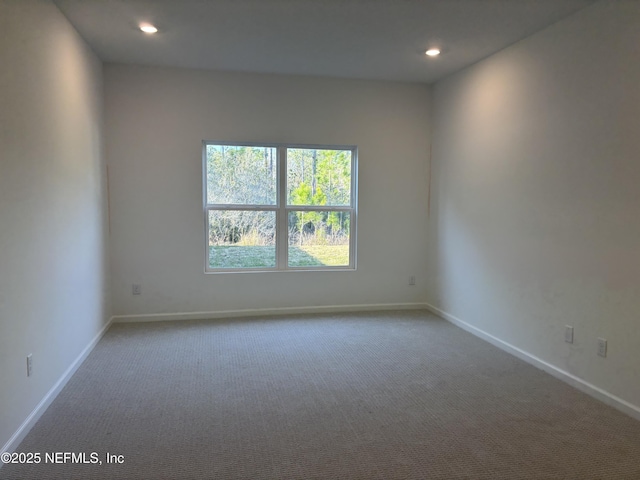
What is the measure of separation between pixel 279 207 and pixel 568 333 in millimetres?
2974

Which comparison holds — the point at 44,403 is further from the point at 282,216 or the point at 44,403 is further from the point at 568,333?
the point at 568,333

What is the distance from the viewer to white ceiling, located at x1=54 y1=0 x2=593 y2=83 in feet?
9.51

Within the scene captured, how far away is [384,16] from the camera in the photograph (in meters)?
3.05

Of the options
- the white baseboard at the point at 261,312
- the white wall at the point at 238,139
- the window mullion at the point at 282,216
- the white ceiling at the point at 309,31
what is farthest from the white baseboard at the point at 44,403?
the white ceiling at the point at 309,31

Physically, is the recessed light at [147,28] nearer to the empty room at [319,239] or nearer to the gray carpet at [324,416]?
the empty room at [319,239]

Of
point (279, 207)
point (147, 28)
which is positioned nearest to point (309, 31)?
point (147, 28)

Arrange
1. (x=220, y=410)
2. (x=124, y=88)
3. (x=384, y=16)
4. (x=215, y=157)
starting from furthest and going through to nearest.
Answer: (x=215, y=157)
(x=124, y=88)
(x=384, y=16)
(x=220, y=410)

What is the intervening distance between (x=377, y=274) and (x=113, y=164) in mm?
3069

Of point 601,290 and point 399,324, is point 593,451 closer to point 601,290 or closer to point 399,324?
point 601,290

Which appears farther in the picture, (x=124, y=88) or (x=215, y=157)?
(x=215, y=157)

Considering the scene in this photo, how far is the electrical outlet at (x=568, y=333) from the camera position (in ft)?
9.87

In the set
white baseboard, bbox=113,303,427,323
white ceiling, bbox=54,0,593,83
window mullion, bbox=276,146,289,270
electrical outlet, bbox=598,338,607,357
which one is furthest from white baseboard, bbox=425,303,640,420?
white ceiling, bbox=54,0,593,83

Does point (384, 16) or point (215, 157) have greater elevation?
point (384, 16)

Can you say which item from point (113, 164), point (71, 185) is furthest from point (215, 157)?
point (71, 185)
